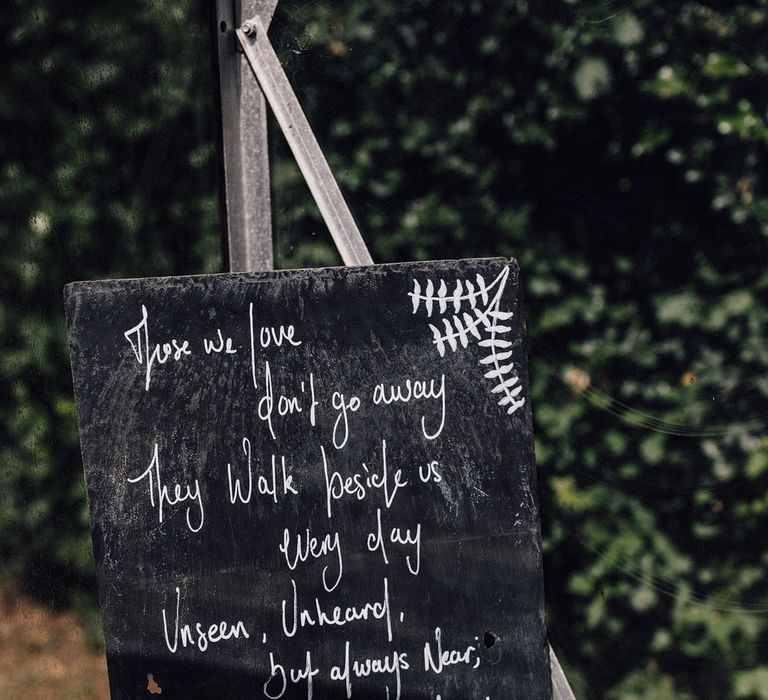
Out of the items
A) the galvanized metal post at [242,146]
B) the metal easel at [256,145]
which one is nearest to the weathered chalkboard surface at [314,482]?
the metal easel at [256,145]

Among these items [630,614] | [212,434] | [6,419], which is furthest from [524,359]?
[6,419]

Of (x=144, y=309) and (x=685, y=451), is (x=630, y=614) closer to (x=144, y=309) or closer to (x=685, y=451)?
(x=685, y=451)

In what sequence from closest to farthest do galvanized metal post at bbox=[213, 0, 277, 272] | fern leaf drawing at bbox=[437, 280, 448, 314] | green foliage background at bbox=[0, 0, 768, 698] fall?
1. fern leaf drawing at bbox=[437, 280, 448, 314]
2. green foliage background at bbox=[0, 0, 768, 698]
3. galvanized metal post at bbox=[213, 0, 277, 272]

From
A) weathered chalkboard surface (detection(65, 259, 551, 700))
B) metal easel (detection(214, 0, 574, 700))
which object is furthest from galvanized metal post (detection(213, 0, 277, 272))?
weathered chalkboard surface (detection(65, 259, 551, 700))

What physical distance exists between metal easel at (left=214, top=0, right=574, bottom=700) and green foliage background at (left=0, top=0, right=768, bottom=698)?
51 millimetres

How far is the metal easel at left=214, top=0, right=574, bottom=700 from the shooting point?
171 centimetres

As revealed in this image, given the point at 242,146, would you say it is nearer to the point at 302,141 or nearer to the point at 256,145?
the point at 256,145

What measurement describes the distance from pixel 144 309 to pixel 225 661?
623 mm

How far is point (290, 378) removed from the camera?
131 cm

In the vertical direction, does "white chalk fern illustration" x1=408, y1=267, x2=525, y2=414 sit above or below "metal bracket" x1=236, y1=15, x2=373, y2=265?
below

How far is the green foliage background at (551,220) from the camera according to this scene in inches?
63.6

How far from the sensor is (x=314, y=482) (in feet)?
4.34

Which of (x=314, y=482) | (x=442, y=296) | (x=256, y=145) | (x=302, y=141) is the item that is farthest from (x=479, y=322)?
(x=256, y=145)

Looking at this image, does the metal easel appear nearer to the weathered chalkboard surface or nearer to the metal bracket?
the metal bracket
